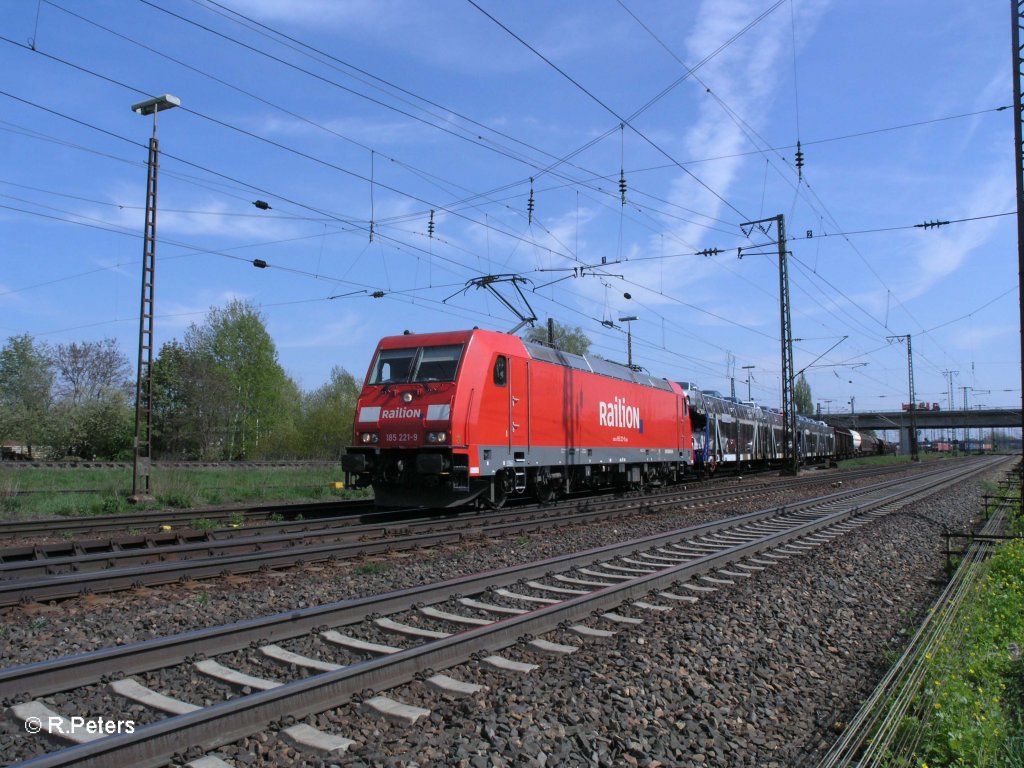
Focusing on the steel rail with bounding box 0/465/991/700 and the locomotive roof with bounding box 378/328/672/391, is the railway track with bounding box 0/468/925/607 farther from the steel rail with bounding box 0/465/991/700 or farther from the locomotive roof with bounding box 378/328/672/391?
the locomotive roof with bounding box 378/328/672/391

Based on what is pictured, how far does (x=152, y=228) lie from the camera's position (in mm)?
17219

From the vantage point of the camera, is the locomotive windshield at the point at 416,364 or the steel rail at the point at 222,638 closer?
the steel rail at the point at 222,638

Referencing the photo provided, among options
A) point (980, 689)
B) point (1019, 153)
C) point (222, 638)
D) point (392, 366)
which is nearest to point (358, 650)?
point (222, 638)

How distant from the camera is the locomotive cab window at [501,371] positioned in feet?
48.1

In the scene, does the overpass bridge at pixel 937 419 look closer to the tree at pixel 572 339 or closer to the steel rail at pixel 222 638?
the tree at pixel 572 339

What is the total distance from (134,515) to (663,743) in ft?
43.8

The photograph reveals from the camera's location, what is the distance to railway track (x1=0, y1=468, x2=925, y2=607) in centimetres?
743

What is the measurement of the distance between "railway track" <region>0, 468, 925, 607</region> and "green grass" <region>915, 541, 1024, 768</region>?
22.8 ft

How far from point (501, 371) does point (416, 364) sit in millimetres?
1741

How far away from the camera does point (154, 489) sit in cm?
1933

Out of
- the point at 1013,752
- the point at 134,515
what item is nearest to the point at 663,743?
the point at 1013,752

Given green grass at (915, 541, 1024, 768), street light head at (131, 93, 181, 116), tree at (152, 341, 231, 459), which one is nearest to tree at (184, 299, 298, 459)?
tree at (152, 341, 231, 459)

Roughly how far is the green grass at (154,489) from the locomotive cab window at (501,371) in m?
7.21

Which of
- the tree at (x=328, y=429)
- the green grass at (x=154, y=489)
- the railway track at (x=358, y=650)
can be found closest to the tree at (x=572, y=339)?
the tree at (x=328, y=429)
